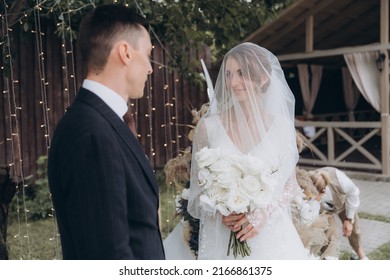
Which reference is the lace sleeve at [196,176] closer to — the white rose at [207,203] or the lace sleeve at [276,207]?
the white rose at [207,203]

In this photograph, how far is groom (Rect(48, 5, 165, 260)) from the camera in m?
1.35

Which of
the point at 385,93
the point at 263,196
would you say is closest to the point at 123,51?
the point at 263,196

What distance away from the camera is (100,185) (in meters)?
1.34

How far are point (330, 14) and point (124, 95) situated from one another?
879 cm

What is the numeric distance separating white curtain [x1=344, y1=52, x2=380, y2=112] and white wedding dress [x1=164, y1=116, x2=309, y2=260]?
22.4 ft

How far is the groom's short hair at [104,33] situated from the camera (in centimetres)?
150

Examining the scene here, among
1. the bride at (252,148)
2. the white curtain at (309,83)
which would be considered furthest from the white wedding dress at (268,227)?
the white curtain at (309,83)

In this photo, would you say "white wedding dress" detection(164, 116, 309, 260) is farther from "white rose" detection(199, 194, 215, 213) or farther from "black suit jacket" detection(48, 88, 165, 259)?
"black suit jacket" detection(48, 88, 165, 259)

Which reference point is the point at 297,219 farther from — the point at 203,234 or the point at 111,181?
the point at 111,181

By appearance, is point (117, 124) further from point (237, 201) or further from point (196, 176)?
point (196, 176)

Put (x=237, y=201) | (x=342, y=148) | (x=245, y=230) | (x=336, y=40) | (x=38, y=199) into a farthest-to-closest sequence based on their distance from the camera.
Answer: (x=342, y=148) < (x=336, y=40) < (x=38, y=199) < (x=245, y=230) < (x=237, y=201)

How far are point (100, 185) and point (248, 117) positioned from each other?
146 cm

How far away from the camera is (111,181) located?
1349 mm

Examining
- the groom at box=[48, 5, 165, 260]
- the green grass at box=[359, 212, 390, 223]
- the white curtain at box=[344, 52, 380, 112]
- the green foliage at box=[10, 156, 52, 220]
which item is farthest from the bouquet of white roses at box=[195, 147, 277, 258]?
the white curtain at box=[344, 52, 380, 112]
